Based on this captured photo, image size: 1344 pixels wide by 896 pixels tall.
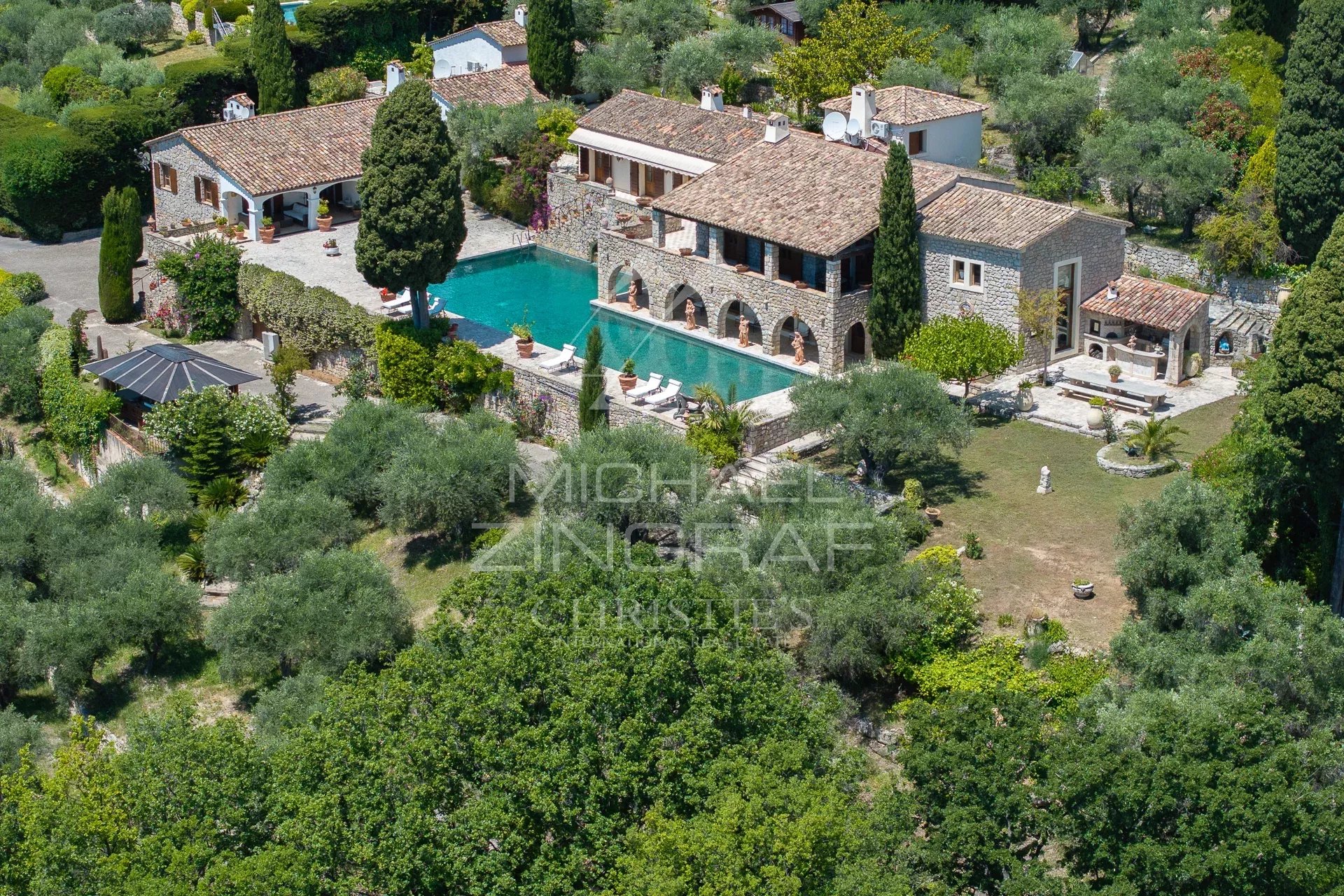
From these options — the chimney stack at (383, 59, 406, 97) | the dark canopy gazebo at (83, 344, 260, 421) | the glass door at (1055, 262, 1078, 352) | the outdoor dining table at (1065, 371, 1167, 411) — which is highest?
the chimney stack at (383, 59, 406, 97)

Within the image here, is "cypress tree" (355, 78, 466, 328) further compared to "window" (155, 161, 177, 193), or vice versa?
"window" (155, 161, 177, 193)

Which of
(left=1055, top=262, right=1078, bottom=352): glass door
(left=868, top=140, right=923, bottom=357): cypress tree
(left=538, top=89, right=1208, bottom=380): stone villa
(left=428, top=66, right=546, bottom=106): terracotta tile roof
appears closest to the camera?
(left=868, top=140, right=923, bottom=357): cypress tree

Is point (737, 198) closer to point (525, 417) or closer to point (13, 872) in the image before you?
point (525, 417)

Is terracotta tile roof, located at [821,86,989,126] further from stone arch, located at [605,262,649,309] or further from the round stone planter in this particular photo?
the round stone planter

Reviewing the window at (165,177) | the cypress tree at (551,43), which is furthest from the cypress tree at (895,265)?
the window at (165,177)

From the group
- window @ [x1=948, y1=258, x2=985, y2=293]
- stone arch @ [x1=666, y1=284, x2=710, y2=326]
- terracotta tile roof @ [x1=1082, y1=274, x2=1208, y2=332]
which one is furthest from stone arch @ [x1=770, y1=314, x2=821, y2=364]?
terracotta tile roof @ [x1=1082, y1=274, x2=1208, y2=332]

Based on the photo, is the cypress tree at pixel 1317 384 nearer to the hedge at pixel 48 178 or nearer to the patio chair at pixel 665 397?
the patio chair at pixel 665 397
